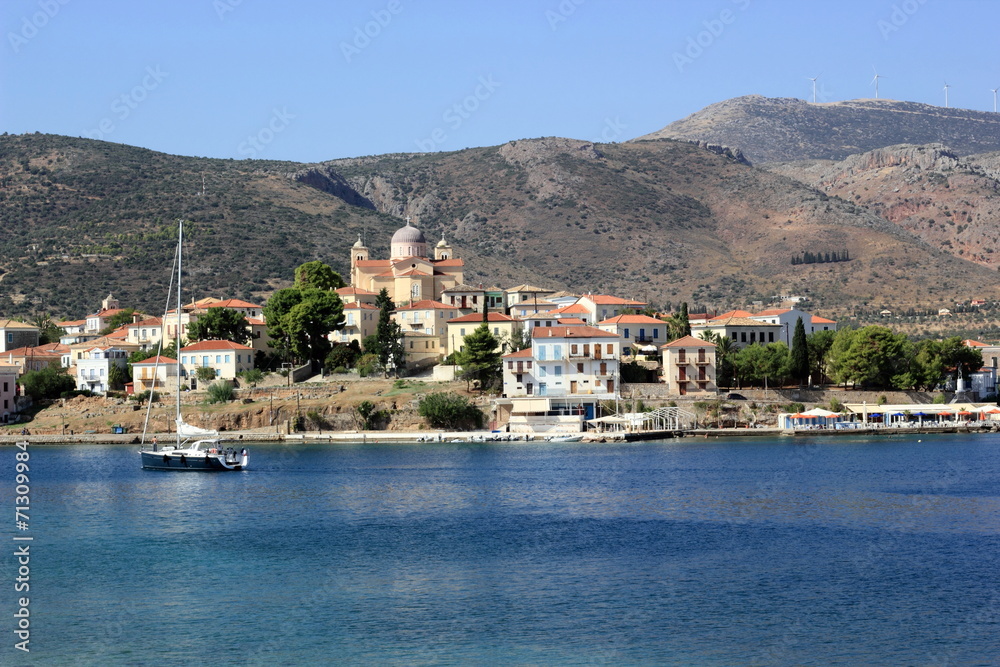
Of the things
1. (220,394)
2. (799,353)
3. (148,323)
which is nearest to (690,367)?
(799,353)

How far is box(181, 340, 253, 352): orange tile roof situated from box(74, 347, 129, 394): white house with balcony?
5896 mm

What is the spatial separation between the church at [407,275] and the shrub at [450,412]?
20.6 metres

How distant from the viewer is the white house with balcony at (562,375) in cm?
7731

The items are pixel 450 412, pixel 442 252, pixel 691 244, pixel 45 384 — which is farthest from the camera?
pixel 691 244

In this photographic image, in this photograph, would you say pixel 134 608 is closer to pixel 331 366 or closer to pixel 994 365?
pixel 331 366

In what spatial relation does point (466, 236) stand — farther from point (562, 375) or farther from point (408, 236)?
point (562, 375)

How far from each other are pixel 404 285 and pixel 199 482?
44113 millimetres

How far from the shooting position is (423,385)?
264 ft

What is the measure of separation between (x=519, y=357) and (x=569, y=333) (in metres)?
3.57

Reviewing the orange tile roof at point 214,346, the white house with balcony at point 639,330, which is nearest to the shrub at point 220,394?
the orange tile roof at point 214,346

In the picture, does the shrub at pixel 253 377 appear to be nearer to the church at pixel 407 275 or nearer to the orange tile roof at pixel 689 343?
the church at pixel 407 275

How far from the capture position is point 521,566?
3472 cm

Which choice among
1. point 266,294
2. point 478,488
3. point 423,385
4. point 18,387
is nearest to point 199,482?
point 478,488

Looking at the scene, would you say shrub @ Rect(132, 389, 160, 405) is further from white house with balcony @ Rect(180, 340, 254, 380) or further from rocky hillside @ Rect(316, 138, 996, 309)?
rocky hillside @ Rect(316, 138, 996, 309)
